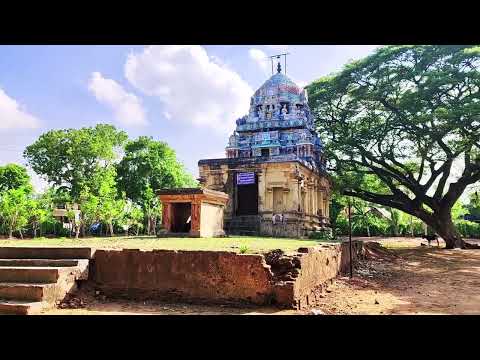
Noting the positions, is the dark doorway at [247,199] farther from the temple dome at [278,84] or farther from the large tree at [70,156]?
the large tree at [70,156]

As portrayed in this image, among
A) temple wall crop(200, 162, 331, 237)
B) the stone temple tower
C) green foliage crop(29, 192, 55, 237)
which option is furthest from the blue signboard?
green foliage crop(29, 192, 55, 237)

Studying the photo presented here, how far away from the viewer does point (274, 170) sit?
23.2m

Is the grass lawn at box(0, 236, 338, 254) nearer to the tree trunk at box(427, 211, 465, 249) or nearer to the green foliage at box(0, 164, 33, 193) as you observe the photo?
the tree trunk at box(427, 211, 465, 249)

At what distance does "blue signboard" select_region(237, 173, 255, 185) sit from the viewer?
76.6 ft

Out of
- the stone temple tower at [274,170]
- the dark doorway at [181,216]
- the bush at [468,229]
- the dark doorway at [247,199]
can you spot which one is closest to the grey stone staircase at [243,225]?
the stone temple tower at [274,170]

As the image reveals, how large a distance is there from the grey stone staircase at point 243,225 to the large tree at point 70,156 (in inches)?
704

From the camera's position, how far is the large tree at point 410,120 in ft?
65.1

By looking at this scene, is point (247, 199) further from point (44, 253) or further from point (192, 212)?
point (44, 253)

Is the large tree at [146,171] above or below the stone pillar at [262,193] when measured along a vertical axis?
above

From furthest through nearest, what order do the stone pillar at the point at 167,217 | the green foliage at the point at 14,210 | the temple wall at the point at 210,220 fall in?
the green foliage at the point at 14,210
the stone pillar at the point at 167,217
the temple wall at the point at 210,220

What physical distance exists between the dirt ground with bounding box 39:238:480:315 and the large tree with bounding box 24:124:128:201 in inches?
1070
